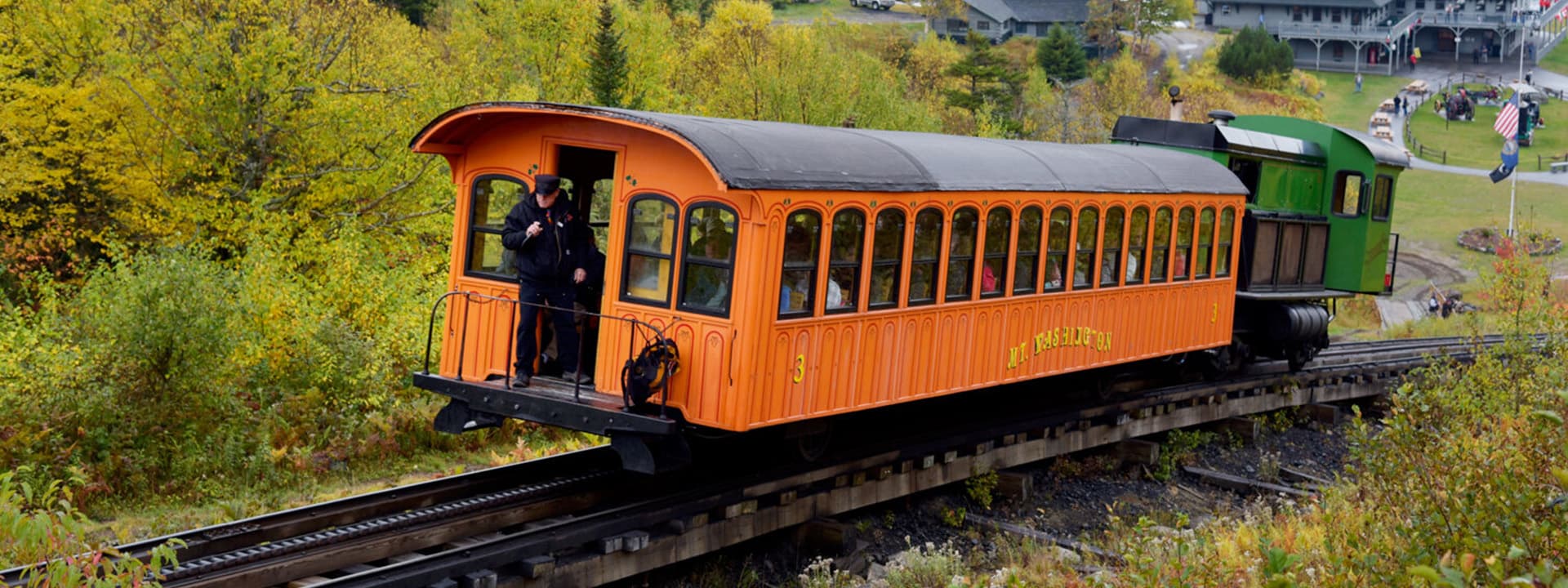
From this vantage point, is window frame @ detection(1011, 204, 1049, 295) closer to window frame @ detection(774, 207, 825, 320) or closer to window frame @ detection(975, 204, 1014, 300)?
window frame @ detection(975, 204, 1014, 300)

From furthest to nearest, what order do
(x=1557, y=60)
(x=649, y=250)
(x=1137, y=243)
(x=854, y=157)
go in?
(x=1557, y=60) → (x=1137, y=243) → (x=854, y=157) → (x=649, y=250)

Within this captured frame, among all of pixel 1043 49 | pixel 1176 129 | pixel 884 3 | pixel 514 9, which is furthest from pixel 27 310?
pixel 884 3

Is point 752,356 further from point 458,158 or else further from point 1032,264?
point 1032,264

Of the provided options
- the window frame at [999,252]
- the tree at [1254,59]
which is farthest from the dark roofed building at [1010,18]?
the window frame at [999,252]

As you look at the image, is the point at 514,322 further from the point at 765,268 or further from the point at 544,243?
the point at 765,268

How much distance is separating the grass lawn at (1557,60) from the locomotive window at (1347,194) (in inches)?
3452

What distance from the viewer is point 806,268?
1055cm

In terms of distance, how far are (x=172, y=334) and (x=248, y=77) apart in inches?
412

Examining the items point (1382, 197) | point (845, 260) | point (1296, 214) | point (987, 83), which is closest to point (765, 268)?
point (845, 260)

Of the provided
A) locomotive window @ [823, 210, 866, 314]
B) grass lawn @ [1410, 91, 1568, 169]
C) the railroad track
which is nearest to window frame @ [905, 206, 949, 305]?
locomotive window @ [823, 210, 866, 314]

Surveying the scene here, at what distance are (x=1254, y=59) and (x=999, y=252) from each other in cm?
7474

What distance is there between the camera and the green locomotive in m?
18.1

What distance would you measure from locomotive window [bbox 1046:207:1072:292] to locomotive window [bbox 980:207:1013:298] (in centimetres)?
72

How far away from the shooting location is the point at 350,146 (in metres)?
24.3
